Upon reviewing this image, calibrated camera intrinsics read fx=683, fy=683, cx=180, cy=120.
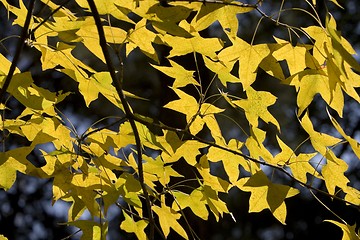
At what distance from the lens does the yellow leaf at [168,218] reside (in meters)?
0.98

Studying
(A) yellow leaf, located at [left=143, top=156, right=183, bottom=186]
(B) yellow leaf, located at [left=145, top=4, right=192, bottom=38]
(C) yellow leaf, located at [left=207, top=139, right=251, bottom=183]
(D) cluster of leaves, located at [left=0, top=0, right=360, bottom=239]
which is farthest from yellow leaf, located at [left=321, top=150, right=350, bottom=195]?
Answer: (B) yellow leaf, located at [left=145, top=4, right=192, bottom=38]

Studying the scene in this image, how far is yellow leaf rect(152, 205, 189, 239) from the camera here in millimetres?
980

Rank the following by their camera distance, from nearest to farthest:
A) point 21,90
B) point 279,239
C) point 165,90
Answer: point 21,90 → point 165,90 → point 279,239

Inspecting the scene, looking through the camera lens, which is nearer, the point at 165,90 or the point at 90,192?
the point at 90,192

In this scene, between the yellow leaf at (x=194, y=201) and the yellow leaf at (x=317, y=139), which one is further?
the yellow leaf at (x=194, y=201)

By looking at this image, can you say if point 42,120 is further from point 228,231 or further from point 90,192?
point 228,231

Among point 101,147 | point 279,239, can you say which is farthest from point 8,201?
point 101,147

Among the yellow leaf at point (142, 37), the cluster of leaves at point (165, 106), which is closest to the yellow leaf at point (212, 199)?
the cluster of leaves at point (165, 106)

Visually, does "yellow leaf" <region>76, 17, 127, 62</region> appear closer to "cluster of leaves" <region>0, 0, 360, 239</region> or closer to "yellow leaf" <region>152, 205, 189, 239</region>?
"cluster of leaves" <region>0, 0, 360, 239</region>

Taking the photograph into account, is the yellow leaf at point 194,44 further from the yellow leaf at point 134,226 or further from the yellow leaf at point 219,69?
the yellow leaf at point 134,226

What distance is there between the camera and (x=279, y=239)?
3.89m

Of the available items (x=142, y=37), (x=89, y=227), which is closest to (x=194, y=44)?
(x=142, y=37)

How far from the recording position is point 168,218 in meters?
1.00

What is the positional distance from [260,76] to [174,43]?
2.59 metres
